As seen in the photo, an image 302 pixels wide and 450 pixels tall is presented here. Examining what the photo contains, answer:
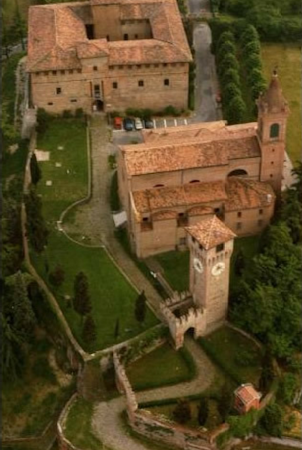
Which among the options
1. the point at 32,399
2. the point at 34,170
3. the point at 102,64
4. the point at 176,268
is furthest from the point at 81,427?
the point at 102,64

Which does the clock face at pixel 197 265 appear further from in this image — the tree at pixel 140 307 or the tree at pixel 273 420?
→ the tree at pixel 273 420

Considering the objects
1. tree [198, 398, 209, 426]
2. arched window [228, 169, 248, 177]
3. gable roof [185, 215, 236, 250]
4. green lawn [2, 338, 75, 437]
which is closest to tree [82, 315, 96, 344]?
green lawn [2, 338, 75, 437]

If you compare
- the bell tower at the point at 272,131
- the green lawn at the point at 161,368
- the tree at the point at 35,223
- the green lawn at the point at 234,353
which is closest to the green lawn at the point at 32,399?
the green lawn at the point at 161,368

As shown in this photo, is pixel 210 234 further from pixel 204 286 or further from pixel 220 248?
pixel 204 286

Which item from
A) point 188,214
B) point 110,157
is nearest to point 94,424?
point 188,214

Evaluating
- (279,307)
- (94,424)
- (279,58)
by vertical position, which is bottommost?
(94,424)

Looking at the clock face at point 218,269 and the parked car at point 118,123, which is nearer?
the clock face at point 218,269

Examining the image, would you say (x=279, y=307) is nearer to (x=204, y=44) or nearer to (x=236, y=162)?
(x=236, y=162)
